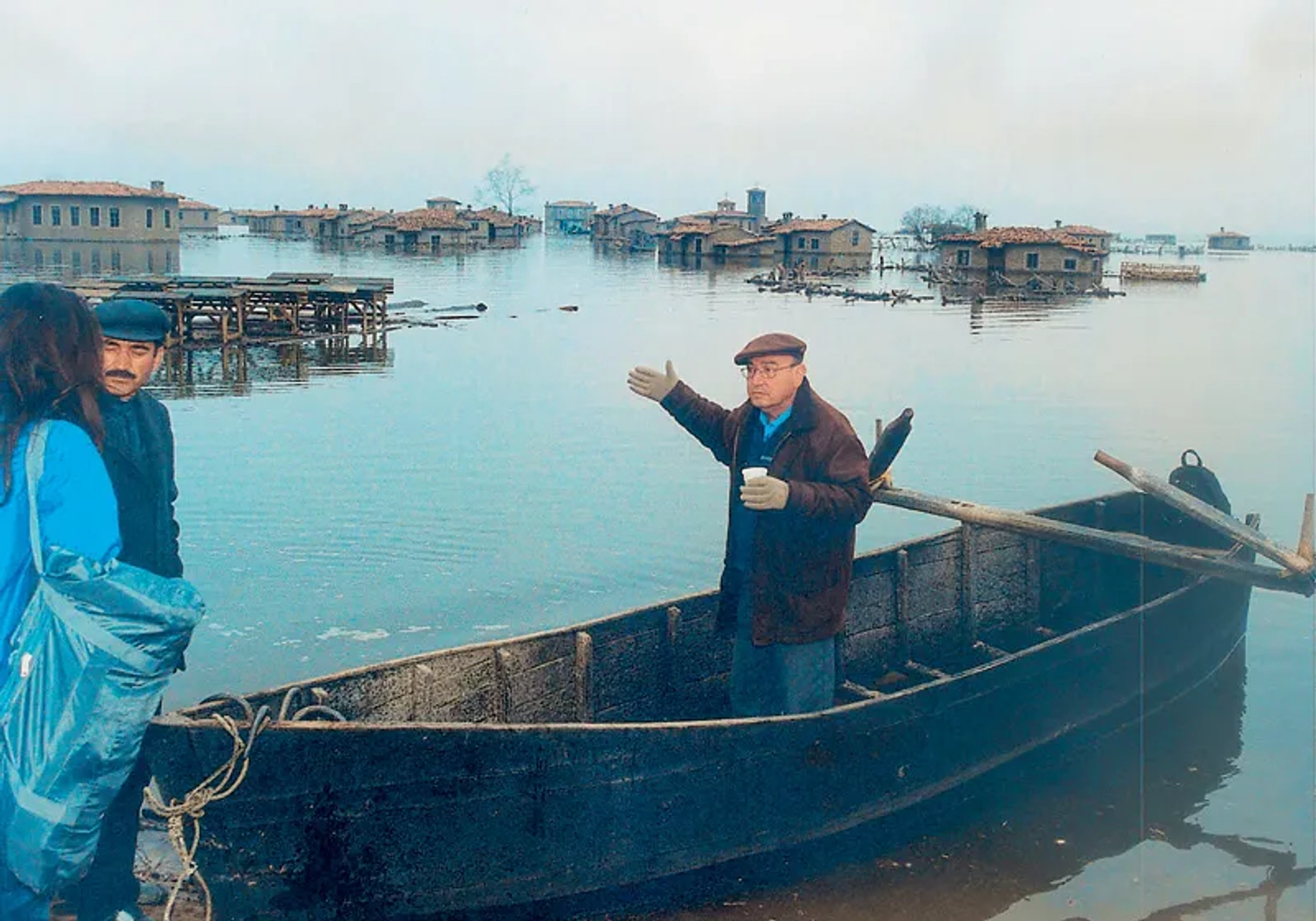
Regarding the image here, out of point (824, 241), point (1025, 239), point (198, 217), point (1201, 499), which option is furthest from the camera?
point (198, 217)

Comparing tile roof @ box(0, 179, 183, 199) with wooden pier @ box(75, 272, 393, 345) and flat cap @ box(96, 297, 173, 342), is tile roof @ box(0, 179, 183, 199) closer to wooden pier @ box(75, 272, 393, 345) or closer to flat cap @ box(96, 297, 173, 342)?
wooden pier @ box(75, 272, 393, 345)

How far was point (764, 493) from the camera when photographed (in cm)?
523

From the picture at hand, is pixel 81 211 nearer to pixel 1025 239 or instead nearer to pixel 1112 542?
pixel 1025 239

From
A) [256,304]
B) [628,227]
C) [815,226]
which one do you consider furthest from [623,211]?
[256,304]

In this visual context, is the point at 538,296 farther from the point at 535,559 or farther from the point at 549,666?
the point at 549,666

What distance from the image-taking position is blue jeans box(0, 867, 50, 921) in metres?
3.88

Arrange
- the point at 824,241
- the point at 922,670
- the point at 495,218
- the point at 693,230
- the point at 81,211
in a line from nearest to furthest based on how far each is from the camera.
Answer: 1. the point at 922,670
2. the point at 81,211
3. the point at 824,241
4. the point at 693,230
5. the point at 495,218

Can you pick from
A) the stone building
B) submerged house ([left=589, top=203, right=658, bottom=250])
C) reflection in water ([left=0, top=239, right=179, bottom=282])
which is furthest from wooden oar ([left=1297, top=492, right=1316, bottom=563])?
the stone building

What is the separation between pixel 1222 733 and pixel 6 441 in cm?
822

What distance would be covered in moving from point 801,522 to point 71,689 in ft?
10.9

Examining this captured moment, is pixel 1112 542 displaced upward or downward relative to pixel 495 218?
downward

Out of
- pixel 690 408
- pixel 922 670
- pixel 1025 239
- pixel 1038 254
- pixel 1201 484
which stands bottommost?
pixel 922 670

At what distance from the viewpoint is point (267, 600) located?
1088 centimetres

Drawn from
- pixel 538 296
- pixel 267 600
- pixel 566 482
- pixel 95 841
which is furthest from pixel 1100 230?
pixel 95 841
